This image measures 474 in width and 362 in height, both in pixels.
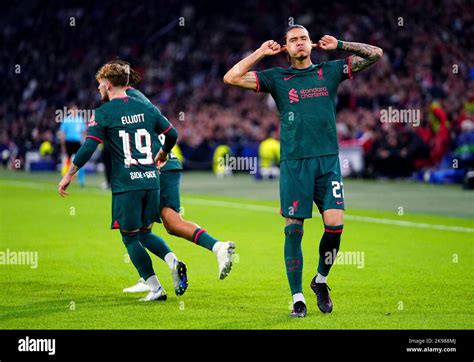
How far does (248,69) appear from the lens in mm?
9641

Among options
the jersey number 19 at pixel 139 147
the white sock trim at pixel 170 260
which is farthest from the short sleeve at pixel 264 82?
the white sock trim at pixel 170 260

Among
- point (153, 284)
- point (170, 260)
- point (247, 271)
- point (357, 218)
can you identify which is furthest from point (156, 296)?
point (357, 218)

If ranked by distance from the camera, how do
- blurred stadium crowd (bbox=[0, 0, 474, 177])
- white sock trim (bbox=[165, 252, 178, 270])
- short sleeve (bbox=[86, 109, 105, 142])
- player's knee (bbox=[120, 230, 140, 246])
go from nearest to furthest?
1. short sleeve (bbox=[86, 109, 105, 142])
2. player's knee (bbox=[120, 230, 140, 246])
3. white sock trim (bbox=[165, 252, 178, 270])
4. blurred stadium crowd (bbox=[0, 0, 474, 177])

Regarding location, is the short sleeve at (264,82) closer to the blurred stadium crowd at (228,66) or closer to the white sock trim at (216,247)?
the white sock trim at (216,247)

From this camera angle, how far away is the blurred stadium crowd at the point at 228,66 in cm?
3378

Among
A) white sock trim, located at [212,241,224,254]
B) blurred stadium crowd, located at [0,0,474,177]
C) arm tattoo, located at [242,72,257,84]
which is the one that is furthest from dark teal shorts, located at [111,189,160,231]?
blurred stadium crowd, located at [0,0,474,177]

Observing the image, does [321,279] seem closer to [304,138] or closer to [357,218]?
[304,138]

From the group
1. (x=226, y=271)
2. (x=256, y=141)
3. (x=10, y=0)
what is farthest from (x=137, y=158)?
(x=10, y=0)

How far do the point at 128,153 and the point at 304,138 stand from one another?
1847mm

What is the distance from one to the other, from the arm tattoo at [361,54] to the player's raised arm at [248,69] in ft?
2.26

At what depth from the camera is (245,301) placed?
1053 centimetres

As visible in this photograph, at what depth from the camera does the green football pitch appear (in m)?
9.45

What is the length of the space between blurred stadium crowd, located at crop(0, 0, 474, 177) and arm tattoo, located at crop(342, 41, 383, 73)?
66.0ft

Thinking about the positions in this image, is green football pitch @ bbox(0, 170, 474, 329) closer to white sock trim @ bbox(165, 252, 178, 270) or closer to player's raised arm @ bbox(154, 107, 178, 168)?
white sock trim @ bbox(165, 252, 178, 270)
